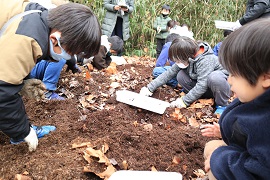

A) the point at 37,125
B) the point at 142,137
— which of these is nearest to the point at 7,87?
the point at 37,125

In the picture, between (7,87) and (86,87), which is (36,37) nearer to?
(7,87)

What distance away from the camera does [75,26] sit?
1855mm

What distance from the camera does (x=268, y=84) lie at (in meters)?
1.08

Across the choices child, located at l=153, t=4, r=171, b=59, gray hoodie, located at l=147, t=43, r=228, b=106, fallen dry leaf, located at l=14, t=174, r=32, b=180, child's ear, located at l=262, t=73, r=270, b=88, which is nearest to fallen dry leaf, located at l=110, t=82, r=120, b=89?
gray hoodie, located at l=147, t=43, r=228, b=106

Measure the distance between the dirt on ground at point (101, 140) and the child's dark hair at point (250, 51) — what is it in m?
1.14

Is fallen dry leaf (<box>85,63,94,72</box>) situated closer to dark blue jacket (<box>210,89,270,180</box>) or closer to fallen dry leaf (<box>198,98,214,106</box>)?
fallen dry leaf (<box>198,98,214,106</box>)

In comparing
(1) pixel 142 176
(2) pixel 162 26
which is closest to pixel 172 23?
(2) pixel 162 26

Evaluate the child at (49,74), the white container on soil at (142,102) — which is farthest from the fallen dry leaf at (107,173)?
the child at (49,74)

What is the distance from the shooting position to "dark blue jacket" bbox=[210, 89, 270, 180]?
3.59ft

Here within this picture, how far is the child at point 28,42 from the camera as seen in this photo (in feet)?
5.41

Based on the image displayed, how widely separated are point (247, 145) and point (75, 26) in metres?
1.34

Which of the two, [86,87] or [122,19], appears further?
[122,19]

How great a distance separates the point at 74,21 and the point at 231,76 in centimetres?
115

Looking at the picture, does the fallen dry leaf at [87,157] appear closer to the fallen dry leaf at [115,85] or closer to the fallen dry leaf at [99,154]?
Result: the fallen dry leaf at [99,154]
